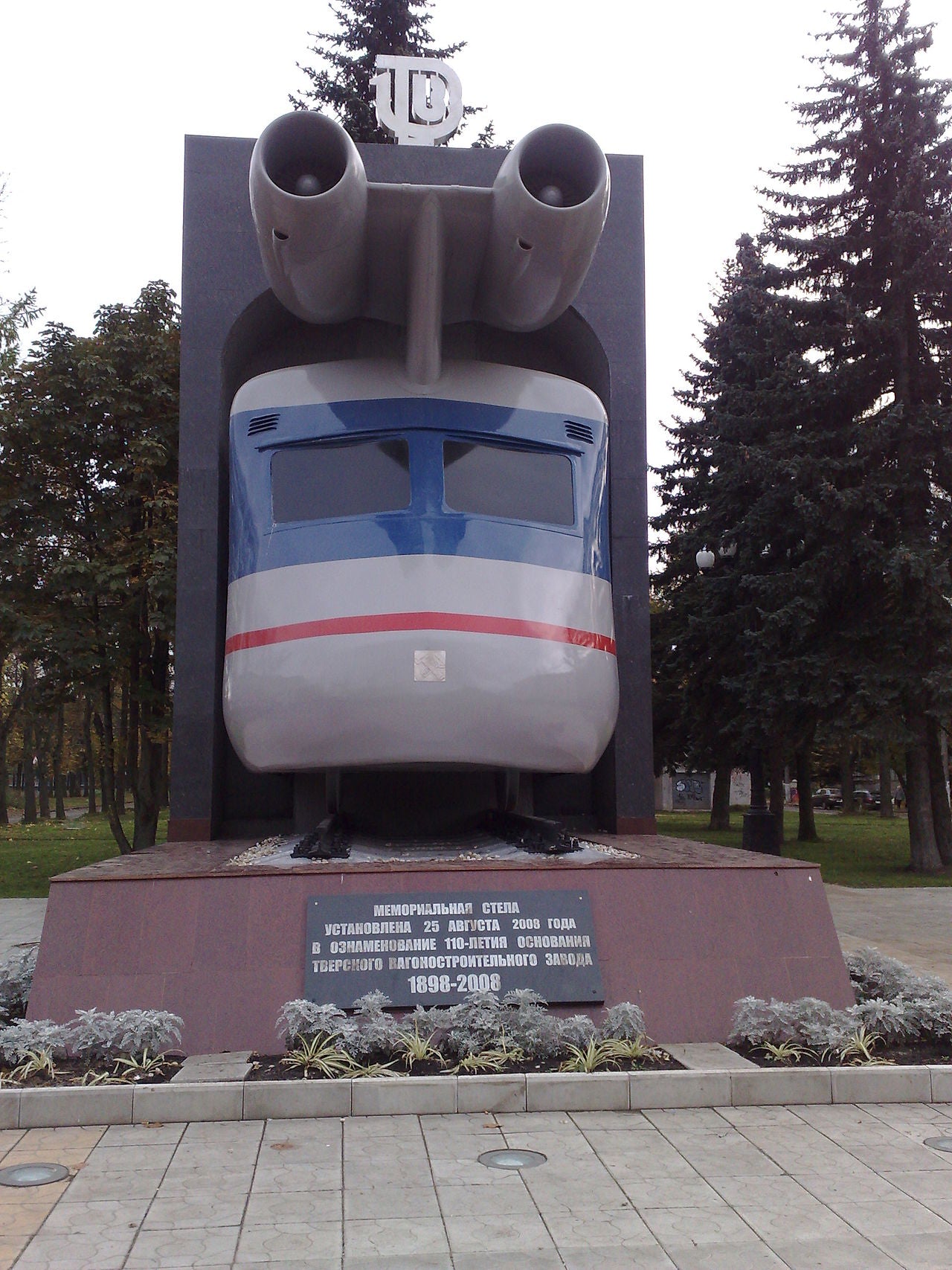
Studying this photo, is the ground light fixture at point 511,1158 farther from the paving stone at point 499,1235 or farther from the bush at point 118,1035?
the bush at point 118,1035

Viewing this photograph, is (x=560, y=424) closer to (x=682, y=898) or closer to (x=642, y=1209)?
(x=682, y=898)

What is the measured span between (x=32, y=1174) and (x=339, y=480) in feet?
15.0

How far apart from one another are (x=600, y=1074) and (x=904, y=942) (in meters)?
6.67

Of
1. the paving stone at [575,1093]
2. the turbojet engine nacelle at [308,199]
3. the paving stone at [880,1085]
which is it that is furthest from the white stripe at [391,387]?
the paving stone at [880,1085]

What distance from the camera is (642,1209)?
3959 mm

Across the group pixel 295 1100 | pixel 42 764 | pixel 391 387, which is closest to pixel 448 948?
pixel 295 1100

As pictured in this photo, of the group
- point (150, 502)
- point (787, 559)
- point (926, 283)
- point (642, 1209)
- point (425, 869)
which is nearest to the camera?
point (642, 1209)

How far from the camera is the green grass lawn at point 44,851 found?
668 inches

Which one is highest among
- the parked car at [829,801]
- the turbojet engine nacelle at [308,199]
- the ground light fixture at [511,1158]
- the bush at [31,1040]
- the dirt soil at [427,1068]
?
the turbojet engine nacelle at [308,199]

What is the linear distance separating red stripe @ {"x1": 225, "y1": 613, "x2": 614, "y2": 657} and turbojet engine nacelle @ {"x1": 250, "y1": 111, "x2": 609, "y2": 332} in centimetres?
211

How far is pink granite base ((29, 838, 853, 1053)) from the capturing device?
5762 mm

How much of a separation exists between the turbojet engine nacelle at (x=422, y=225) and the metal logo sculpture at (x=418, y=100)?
11.5 ft

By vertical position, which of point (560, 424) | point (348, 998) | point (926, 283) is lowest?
point (348, 998)

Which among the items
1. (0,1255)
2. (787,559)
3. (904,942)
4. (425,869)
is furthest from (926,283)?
(0,1255)
